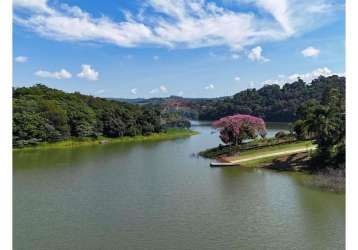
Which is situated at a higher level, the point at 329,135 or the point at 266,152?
the point at 329,135

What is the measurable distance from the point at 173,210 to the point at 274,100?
77.4 meters

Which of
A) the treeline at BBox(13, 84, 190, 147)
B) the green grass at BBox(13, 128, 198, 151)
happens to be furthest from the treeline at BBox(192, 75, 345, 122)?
the treeline at BBox(13, 84, 190, 147)

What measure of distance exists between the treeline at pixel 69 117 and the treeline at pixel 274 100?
34.3 meters

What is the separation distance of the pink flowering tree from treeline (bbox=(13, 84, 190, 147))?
1904 centimetres

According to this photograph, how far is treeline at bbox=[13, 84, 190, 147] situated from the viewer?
38719 mm

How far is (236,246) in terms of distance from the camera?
430 inches

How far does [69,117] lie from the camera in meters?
44.3

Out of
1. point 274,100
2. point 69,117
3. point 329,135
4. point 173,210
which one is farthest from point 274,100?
point 173,210

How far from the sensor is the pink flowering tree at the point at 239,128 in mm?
29219

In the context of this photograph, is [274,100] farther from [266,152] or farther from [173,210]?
[173,210]

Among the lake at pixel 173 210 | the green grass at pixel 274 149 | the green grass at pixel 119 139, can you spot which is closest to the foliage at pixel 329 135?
the lake at pixel 173 210

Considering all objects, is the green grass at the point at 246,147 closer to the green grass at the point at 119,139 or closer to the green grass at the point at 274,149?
the green grass at the point at 274,149

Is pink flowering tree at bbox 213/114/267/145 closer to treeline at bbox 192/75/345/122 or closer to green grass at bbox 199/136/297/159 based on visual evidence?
green grass at bbox 199/136/297/159
